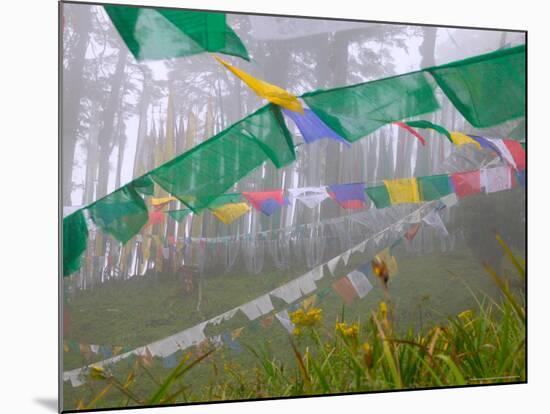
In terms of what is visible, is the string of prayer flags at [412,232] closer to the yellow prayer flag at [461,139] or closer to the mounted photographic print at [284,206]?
the mounted photographic print at [284,206]

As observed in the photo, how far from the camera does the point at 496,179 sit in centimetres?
537

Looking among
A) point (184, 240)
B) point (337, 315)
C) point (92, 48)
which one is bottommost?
point (337, 315)

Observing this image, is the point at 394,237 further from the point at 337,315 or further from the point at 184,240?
the point at 184,240

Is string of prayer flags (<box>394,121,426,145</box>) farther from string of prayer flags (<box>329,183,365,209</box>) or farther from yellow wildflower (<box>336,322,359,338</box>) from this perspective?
yellow wildflower (<box>336,322,359,338</box>)

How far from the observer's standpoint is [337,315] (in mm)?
5051

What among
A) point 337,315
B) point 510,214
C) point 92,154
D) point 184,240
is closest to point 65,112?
point 92,154

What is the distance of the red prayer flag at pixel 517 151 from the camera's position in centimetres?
540

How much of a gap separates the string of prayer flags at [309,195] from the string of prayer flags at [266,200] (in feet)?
0.21

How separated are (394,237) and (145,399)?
163cm

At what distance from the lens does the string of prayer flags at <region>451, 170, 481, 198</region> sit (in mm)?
5277

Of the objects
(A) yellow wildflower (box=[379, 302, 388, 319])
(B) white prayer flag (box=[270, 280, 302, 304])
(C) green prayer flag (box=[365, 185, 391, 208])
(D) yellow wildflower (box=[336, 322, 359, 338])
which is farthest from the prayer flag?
(B) white prayer flag (box=[270, 280, 302, 304])

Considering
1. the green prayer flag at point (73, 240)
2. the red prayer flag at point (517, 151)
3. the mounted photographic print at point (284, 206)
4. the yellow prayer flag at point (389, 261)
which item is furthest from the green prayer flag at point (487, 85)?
the green prayer flag at point (73, 240)

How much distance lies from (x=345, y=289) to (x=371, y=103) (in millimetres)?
1047

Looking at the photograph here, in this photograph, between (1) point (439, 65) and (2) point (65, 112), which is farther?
(1) point (439, 65)
